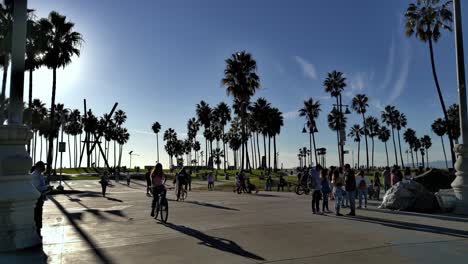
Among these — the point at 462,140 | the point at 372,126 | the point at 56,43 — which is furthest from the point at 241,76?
the point at 372,126

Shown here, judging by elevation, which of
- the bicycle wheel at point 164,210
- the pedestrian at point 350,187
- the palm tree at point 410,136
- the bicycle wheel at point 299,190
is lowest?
the bicycle wheel at point 299,190

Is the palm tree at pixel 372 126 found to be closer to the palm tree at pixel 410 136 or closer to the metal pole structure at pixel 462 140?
the palm tree at pixel 410 136

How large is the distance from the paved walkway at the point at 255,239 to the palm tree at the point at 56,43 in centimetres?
2404

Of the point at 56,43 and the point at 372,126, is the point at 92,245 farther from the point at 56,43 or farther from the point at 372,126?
the point at 372,126

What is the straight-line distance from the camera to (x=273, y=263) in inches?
228

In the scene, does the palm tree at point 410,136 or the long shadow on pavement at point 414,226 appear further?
the palm tree at point 410,136

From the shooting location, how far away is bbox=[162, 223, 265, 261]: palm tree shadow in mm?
6558

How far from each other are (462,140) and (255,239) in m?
9.44

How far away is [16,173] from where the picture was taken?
7.44 metres

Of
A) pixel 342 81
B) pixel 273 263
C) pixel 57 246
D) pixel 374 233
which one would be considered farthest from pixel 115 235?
pixel 342 81

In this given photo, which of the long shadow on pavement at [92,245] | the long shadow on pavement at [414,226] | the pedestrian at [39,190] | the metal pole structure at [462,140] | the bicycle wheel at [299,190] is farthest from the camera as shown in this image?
the bicycle wheel at [299,190]

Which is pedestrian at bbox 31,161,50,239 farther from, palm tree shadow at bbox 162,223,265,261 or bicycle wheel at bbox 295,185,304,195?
bicycle wheel at bbox 295,185,304,195

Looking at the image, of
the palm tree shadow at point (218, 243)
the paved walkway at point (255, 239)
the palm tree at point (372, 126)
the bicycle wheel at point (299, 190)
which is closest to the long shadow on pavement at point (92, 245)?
the paved walkway at point (255, 239)

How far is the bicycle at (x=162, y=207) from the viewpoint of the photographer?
1087cm
